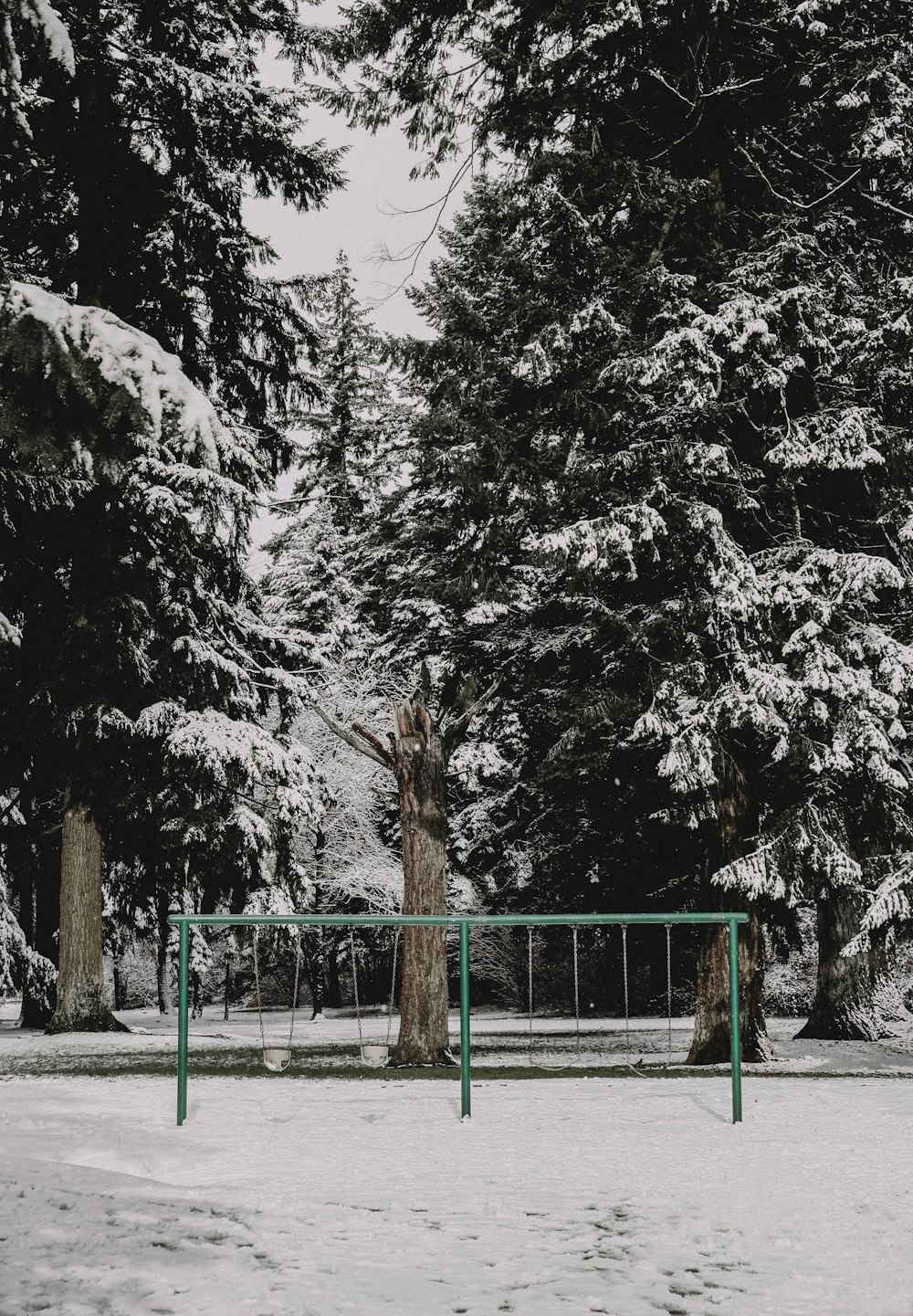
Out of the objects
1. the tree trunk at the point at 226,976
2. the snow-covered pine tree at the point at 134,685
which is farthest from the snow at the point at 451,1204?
the tree trunk at the point at 226,976

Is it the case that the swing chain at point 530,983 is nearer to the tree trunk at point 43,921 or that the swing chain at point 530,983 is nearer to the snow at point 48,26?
the tree trunk at point 43,921

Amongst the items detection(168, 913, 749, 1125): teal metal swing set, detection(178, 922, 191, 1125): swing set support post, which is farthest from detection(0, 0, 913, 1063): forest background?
detection(178, 922, 191, 1125): swing set support post

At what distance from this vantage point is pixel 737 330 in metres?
13.1

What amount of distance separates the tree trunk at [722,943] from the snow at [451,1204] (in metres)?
3.92

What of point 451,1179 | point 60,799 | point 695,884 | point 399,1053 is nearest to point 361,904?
point 695,884

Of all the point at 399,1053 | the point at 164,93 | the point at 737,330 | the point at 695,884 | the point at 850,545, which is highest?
the point at 164,93

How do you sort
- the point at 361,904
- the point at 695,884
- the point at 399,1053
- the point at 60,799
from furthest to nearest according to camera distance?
the point at 361,904
the point at 695,884
the point at 60,799
the point at 399,1053

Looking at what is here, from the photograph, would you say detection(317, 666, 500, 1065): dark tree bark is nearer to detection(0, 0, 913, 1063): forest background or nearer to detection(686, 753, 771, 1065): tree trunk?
detection(0, 0, 913, 1063): forest background

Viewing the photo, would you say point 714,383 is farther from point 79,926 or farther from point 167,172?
point 79,926

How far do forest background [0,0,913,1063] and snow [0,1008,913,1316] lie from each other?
13.3 feet

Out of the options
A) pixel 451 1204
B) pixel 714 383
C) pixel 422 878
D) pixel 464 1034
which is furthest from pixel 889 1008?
pixel 451 1204

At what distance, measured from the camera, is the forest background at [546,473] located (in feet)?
42.4

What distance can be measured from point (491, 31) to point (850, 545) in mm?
6642

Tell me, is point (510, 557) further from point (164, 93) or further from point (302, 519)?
point (302, 519)
